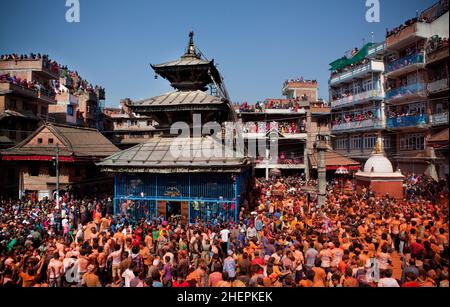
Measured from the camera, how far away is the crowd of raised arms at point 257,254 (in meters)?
6.71

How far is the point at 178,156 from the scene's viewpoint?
55.2ft

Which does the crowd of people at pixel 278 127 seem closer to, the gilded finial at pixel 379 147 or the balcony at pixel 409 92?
the gilded finial at pixel 379 147

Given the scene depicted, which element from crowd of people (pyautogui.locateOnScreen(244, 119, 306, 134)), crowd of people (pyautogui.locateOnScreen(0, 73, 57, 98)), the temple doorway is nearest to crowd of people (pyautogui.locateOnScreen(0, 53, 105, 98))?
crowd of people (pyautogui.locateOnScreen(0, 73, 57, 98))

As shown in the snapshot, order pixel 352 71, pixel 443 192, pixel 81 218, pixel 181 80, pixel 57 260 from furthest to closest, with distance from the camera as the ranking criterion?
pixel 352 71, pixel 181 80, pixel 81 218, pixel 57 260, pixel 443 192

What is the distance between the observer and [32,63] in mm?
34594

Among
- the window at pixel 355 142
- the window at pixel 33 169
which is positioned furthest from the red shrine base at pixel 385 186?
the window at pixel 33 169

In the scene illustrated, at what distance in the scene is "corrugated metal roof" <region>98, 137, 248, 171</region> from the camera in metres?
15.9

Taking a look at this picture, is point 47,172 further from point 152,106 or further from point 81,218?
point 152,106

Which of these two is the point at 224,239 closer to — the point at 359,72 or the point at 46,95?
the point at 359,72

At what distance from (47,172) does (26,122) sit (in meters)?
9.13

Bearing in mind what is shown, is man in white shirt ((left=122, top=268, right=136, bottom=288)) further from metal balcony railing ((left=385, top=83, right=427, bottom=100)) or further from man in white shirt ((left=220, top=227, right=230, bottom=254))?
metal balcony railing ((left=385, top=83, right=427, bottom=100))

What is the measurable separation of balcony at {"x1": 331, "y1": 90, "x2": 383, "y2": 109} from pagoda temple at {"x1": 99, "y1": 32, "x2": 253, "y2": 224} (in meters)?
15.6

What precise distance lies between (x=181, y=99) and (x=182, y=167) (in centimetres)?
497
